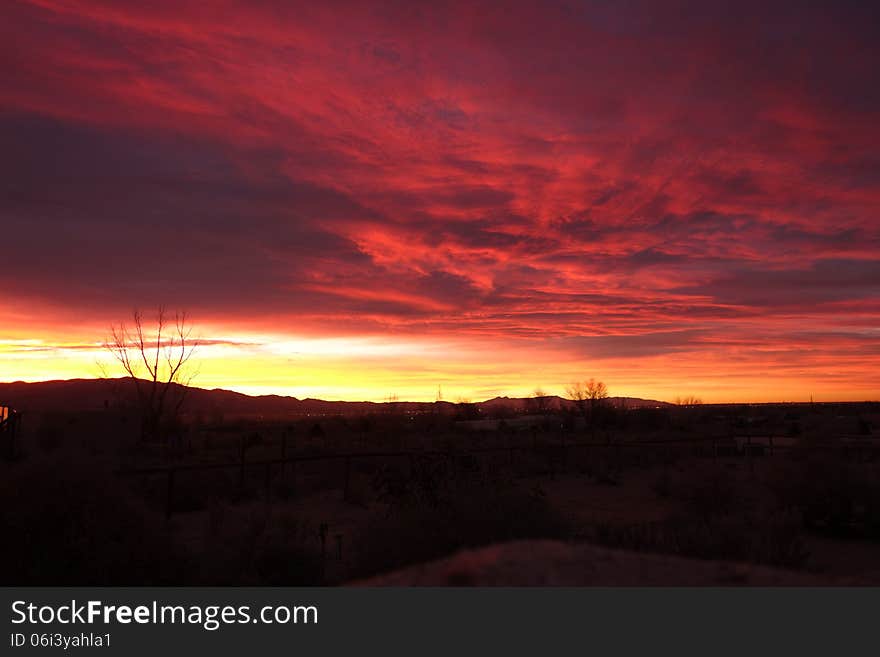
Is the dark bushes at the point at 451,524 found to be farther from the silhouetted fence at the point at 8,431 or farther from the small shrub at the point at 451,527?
the silhouetted fence at the point at 8,431

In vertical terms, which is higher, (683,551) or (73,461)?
(73,461)

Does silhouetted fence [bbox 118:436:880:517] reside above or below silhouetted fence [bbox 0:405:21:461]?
below

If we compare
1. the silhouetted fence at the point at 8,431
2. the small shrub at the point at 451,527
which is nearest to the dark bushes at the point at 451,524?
the small shrub at the point at 451,527

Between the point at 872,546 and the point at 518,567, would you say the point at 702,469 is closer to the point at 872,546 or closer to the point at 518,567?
the point at 872,546

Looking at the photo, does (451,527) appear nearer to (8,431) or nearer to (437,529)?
(437,529)

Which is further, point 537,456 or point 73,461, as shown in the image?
point 537,456

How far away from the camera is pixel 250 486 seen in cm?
2636

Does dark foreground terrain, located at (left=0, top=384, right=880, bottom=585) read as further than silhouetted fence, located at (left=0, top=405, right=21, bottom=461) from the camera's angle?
No

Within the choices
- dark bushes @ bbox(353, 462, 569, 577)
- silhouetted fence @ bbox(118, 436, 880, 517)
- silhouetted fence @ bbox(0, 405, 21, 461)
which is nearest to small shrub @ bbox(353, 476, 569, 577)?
dark bushes @ bbox(353, 462, 569, 577)

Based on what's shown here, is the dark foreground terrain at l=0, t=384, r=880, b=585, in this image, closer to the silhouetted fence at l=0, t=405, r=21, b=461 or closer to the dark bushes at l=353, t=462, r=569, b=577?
the dark bushes at l=353, t=462, r=569, b=577

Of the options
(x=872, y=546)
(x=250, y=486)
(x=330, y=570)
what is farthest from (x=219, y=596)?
(x=250, y=486)

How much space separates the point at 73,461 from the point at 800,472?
58.0 feet

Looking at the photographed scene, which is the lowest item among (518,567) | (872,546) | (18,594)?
(872,546)

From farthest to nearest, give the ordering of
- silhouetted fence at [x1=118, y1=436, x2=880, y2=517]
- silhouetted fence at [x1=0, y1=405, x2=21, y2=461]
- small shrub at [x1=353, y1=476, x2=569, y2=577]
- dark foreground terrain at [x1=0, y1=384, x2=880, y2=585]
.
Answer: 1. silhouetted fence at [x1=118, y1=436, x2=880, y2=517]
2. silhouetted fence at [x1=0, y1=405, x2=21, y2=461]
3. small shrub at [x1=353, y1=476, x2=569, y2=577]
4. dark foreground terrain at [x1=0, y1=384, x2=880, y2=585]
